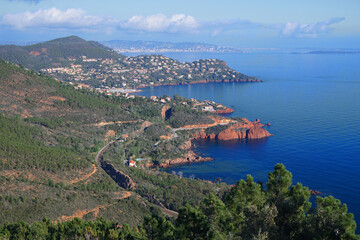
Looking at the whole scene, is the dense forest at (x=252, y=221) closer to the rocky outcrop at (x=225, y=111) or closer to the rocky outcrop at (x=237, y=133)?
the rocky outcrop at (x=237, y=133)

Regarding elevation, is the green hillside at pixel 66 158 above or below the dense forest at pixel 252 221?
below

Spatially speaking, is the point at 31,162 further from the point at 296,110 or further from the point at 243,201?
the point at 296,110

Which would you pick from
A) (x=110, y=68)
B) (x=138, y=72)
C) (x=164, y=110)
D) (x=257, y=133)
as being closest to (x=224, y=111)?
(x=164, y=110)

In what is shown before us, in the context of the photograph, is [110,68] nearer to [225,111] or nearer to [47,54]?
[47,54]

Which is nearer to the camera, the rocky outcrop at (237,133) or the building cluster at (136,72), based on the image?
the rocky outcrop at (237,133)

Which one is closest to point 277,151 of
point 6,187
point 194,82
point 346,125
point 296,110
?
point 346,125

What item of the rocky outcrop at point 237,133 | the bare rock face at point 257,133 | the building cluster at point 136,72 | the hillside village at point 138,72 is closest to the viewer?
the bare rock face at point 257,133

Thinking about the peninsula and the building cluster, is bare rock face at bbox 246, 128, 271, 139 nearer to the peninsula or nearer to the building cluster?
the peninsula

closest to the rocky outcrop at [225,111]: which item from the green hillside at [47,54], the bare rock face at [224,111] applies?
the bare rock face at [224,111]
